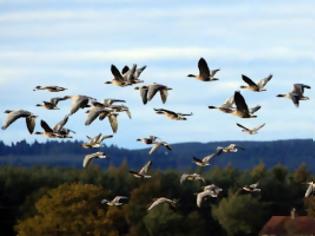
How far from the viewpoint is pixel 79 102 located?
48.2 meters

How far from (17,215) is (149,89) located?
113 meters

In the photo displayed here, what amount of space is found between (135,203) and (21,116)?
112 meters

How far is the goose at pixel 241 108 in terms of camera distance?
48.6m

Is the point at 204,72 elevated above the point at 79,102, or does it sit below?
above

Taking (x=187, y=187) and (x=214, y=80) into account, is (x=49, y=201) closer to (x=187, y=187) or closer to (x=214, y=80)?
(x=187, y=187)

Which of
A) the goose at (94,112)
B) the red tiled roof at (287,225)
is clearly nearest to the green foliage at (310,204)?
the red tiled roof at (287,225)

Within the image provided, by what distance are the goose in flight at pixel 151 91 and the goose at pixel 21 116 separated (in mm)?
3897

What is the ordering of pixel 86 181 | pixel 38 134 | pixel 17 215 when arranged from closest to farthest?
pixel 38 134
pixel 17 215
pixel 86 181

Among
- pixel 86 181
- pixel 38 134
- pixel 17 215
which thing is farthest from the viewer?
pixel 86 181

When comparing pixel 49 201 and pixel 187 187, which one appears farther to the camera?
pixel 187 187

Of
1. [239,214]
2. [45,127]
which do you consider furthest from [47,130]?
[239,214]

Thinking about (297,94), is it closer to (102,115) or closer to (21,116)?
(102,115)

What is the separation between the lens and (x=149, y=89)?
164ft

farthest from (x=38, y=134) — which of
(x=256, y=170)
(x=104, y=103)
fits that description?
(x=256, y=170)
